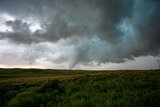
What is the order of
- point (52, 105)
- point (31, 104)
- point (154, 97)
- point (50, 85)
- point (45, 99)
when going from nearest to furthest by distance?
point (154, 97)
point (52, 105)
point (31, 104)
point (45, 99)
point (50, 85)

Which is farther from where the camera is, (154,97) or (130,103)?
(154,97)

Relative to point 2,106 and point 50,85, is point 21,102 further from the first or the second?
point 50,85

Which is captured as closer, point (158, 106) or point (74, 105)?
point (158, 106)

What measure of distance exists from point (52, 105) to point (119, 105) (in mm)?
4162

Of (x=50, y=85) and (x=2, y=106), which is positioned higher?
(x=50, y=85)

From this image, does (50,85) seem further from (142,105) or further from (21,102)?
(142,105)

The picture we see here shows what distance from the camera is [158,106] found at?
25.7 feet

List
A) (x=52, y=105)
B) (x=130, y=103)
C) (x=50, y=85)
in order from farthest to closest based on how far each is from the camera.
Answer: (x=50, y=85)
(x=52, y=105)
(x=130, y=103)

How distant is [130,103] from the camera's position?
8.30 m

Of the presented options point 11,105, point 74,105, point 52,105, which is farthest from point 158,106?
point 11,105

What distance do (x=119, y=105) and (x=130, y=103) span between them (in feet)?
1.45

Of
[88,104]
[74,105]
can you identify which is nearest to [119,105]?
[88,104]

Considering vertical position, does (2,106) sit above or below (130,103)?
below

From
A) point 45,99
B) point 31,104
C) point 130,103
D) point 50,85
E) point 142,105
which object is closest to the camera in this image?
point 142,105
